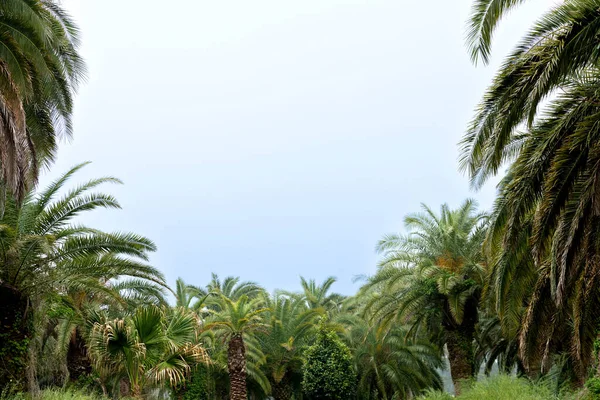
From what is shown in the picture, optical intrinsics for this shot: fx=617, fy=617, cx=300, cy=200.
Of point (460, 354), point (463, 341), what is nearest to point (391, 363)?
point (460, 354)

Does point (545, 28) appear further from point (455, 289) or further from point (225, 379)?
point (225, 379)

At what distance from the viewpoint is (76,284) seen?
56.6ft

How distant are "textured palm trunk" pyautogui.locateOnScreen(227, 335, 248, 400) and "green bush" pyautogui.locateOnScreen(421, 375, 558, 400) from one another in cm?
1114

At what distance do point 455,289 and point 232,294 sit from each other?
2047 cm

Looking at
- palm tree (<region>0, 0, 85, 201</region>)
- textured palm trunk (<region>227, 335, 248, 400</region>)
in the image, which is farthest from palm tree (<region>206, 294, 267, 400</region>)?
palm tree (<region>0, 0, 85, 201</region>)

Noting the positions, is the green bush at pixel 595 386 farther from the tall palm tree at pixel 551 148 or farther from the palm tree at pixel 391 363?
the palm tree at pixel 391 363

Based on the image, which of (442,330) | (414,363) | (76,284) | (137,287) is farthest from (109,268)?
(414,363)

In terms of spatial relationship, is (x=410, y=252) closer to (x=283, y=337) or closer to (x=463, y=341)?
(x=463, y=341)

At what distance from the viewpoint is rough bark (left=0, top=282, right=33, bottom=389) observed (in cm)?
1603

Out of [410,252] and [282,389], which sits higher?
[410,252]

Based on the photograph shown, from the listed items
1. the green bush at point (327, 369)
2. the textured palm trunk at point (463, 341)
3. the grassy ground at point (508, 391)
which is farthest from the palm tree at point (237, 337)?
the grassy ground at point (508, 391)

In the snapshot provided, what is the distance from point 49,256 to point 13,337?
7.63 ft

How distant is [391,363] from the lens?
33125mm

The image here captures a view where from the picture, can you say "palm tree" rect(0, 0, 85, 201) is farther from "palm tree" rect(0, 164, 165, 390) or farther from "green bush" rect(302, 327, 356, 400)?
"green bush" rect(302, 327, 356, 400)
